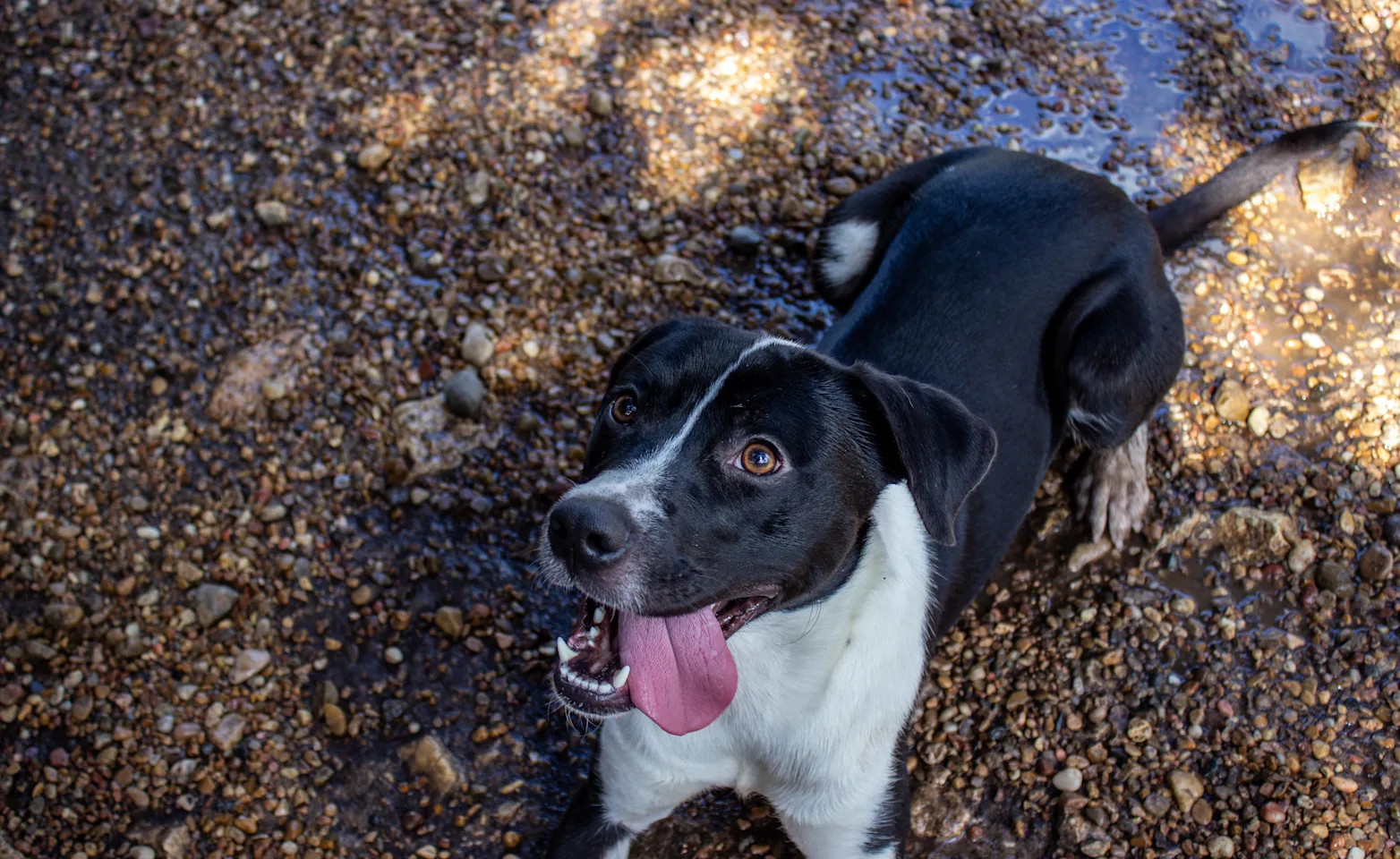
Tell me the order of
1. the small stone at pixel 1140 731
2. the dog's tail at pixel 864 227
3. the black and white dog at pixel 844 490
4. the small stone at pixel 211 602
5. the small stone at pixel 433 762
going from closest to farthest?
the black and white dog at pixel 844 490 → the small stone at pixel 433 762 → the small stone at pixel 1140 731 → the small stone at pixel 211 602 → the dog's tail at pixel 864 227

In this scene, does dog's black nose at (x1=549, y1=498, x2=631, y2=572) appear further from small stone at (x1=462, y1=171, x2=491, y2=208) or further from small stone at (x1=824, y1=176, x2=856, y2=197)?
small stone at (x1=824, y1=176, x2=856, y2=197)

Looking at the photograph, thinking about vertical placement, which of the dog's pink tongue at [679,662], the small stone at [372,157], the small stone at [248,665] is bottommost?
the small stone at [248,665]

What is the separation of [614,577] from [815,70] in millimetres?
3456

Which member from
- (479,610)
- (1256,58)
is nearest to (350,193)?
(479,610)

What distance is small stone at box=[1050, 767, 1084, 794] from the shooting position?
11.2 feet

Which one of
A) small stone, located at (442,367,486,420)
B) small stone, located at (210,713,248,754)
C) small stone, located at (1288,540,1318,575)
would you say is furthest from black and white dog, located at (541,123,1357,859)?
small stone, located at (442,367,486,420)

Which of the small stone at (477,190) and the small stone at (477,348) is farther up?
the small stone at (477,190)

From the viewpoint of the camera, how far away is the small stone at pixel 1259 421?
4125mm

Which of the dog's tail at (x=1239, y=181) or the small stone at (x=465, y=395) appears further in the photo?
the dog's tail at (x=1239, y=181)

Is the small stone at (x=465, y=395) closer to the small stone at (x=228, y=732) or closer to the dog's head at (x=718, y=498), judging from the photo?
the small stone at (x=228, y=732)

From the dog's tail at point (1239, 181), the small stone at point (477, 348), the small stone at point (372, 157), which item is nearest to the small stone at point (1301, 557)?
the dog's tail at point (1239, 181)

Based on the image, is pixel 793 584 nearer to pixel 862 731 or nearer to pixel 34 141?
pixel 862 731

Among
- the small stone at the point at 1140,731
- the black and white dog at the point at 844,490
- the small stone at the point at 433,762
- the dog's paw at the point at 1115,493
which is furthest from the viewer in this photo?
the dog's paw at the point at 1115,493

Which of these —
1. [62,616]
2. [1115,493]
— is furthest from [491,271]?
[1115,493]
